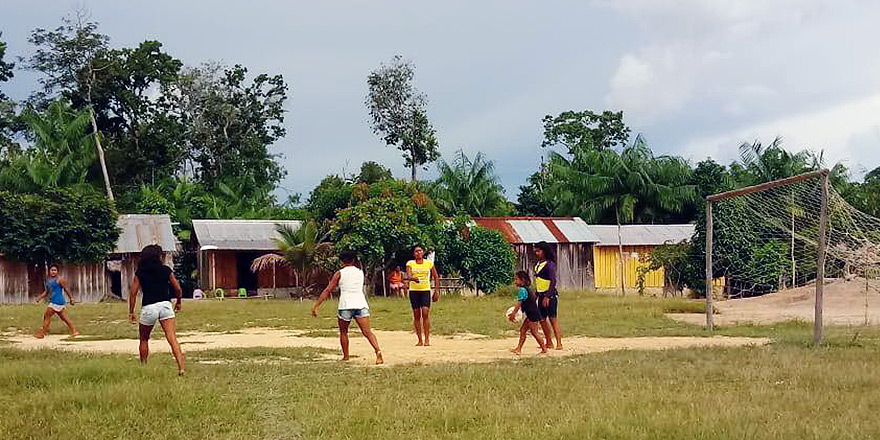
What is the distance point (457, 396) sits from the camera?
923 cm

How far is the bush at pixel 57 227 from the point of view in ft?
103

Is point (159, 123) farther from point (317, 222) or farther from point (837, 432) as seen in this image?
point (837, 432)

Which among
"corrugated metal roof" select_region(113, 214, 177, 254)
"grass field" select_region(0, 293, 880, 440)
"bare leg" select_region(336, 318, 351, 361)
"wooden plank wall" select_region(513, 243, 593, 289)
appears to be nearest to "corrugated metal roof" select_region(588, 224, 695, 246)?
"wooden plank wall" select_region(513, 243, 593, 289)

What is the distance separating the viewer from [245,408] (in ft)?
28.8

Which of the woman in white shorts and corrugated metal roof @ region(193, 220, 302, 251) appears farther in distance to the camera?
corrugated metal roof @ region(193, 220, 302, 251)

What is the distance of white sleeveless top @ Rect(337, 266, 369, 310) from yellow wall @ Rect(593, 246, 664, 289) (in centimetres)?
2820

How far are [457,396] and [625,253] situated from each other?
106 feet

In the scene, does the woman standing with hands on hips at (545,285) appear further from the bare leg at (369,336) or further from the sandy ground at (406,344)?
the bare leg at (369,336)

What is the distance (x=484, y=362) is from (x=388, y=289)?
21.0 meters

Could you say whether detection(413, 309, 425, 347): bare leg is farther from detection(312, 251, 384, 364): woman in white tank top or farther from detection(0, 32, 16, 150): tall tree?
detection(0, 32, 16, 150): tall tree

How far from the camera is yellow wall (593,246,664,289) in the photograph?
40.3 meters

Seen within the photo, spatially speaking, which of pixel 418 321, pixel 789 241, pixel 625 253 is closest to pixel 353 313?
pixel 418 321

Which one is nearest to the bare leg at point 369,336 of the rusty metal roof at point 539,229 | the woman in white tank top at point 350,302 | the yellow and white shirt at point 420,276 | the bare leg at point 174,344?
the woman in white tank top at point 350,302

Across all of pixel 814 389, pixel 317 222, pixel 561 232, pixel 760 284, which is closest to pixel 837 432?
pixel 814 389
